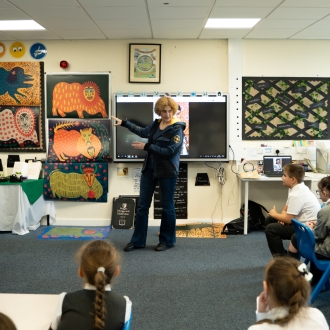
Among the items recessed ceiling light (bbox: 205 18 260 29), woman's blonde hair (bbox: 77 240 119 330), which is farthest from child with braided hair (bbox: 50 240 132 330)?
recessed ceiling light (bbox: 205 18 260 29)

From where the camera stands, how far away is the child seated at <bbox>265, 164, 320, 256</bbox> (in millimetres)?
3108

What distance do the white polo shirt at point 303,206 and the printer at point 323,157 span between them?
1.71 m

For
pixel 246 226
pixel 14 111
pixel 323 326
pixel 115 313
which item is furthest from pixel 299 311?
pixel 14 111

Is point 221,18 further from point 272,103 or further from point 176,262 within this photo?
point 176,262

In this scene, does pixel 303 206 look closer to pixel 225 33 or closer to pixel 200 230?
pixel 200 230

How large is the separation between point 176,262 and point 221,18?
2508 millimetres

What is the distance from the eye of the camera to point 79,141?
16.2 feet

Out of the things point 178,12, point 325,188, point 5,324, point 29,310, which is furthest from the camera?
point 178,12

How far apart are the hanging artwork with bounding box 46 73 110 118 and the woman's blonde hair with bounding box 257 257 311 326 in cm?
379

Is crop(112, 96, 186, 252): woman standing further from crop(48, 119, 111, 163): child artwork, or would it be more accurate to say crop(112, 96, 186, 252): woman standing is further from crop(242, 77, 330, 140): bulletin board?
crop(242, 77, 330, 140): bulletin board

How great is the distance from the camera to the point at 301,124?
497cm

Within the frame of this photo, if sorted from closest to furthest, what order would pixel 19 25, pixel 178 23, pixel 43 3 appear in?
pixel 43 3 < pixel 178 23 < pixel 19 25

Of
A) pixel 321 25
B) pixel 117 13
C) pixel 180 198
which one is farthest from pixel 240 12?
pixel 180 198

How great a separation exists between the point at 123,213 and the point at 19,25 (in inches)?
98.8
